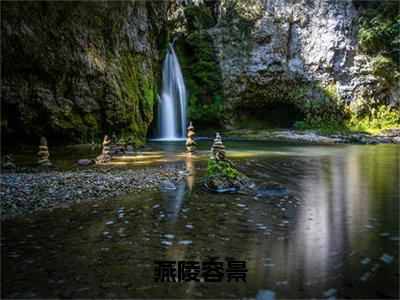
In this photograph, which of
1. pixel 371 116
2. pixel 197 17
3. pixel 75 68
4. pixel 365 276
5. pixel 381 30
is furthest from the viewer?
pixel 197 17

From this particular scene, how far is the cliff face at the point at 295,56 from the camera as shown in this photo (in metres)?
41.9

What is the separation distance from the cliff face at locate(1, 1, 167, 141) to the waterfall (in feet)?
22.4

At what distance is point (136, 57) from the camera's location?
91.4 ft

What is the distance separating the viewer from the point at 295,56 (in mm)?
42969

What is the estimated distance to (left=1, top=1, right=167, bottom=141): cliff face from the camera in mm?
18141

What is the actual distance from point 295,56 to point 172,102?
16.6 meters

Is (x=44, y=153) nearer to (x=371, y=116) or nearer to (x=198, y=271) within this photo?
(x=198, y=271)

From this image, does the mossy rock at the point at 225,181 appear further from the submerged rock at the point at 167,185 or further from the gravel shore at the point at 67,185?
the gravel shore at the point at 67,185

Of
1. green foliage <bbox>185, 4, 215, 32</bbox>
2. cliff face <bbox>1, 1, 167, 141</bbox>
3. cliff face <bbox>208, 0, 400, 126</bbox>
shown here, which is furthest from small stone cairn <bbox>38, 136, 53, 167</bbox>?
green foliage <bbox>185, 4, 215, 32</bbox>

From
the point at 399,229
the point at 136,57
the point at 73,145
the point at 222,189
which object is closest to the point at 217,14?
the point at 136,57

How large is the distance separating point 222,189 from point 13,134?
14.6 meters

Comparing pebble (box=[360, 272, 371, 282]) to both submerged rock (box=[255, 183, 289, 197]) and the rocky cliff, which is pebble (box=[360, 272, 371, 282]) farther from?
the rocky cliff

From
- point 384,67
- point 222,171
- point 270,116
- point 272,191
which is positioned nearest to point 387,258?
point 272,191

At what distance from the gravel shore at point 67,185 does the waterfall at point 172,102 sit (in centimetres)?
2252
